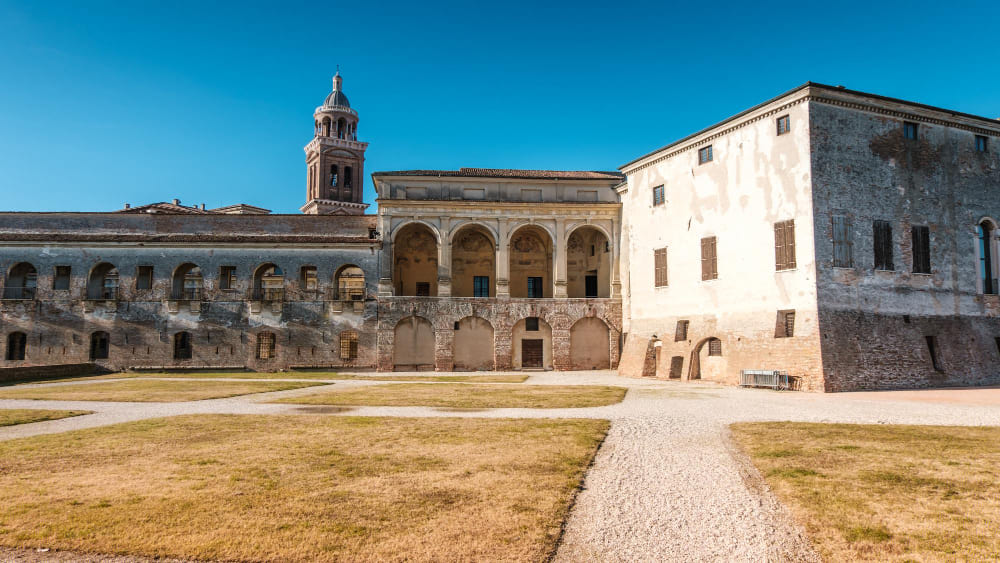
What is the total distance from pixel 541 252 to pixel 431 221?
8250 mm

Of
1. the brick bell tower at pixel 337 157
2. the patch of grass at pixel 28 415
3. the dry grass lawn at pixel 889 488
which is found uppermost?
the brick bell tower at pixel 337 157

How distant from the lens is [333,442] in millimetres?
10570

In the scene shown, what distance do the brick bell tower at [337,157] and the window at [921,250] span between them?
51748 millimetres

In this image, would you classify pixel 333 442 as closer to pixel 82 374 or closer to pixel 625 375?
pixel 625 375

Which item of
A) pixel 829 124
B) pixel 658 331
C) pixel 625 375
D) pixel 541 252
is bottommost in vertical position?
pixel 625 375

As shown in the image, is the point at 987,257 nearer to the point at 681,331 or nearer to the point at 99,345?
the point at 681,331

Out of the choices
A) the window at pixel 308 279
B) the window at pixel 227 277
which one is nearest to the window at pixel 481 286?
the window at pixel 308 279

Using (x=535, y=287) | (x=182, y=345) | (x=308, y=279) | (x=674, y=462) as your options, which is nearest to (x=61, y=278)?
(x=182, y=345)

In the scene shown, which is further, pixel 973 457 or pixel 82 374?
pixel 82 374

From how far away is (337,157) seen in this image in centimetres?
6656

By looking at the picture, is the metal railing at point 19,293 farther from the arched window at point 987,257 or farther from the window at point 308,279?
the arched window at point 987,257

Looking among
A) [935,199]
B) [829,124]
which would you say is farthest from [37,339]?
[935,199]

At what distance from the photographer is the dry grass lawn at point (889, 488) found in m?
5.64

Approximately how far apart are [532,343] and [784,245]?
1719 cm
